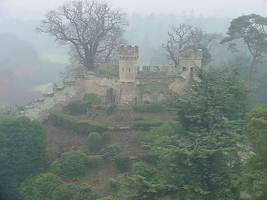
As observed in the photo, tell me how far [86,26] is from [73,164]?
17.9 metres

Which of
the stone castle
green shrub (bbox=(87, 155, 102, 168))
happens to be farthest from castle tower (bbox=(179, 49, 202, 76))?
green shrub (bbox=(87, 155, 102, 168))

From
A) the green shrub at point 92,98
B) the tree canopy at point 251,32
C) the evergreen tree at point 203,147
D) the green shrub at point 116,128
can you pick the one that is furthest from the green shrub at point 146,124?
the tree canopy at point 251,32

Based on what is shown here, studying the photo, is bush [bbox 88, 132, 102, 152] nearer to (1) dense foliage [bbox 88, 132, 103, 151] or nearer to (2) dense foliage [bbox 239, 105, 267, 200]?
(1) dense foliage [bbox 88, 132, 103, 151]

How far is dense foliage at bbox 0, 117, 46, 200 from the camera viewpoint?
2134 centimetres

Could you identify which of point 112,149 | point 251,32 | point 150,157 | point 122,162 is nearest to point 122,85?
point 112,149

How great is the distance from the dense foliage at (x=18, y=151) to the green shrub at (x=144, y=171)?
7.09 meters

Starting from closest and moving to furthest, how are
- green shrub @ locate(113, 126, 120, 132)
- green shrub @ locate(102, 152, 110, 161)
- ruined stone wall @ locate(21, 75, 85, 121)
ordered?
green shrub @ locate(102, 152, 110, 161) < green shrub @ locate(113, 126, 120, 132) < ruined stone wall @ locate(21, 75, 85, 121)

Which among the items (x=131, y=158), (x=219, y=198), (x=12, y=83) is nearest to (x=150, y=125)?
(x=131, y=158)

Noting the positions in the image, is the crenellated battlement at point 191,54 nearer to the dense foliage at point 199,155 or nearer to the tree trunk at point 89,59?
the tree trunk at point 89,59

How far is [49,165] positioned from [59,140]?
12.4 feet

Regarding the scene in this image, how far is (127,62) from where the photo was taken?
31422 millimetres

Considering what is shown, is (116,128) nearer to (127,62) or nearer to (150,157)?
(150,157)

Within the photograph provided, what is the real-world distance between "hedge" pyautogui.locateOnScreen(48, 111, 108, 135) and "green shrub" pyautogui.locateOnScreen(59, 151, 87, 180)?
3945 mm

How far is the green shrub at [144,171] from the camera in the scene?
2223 centimetres
